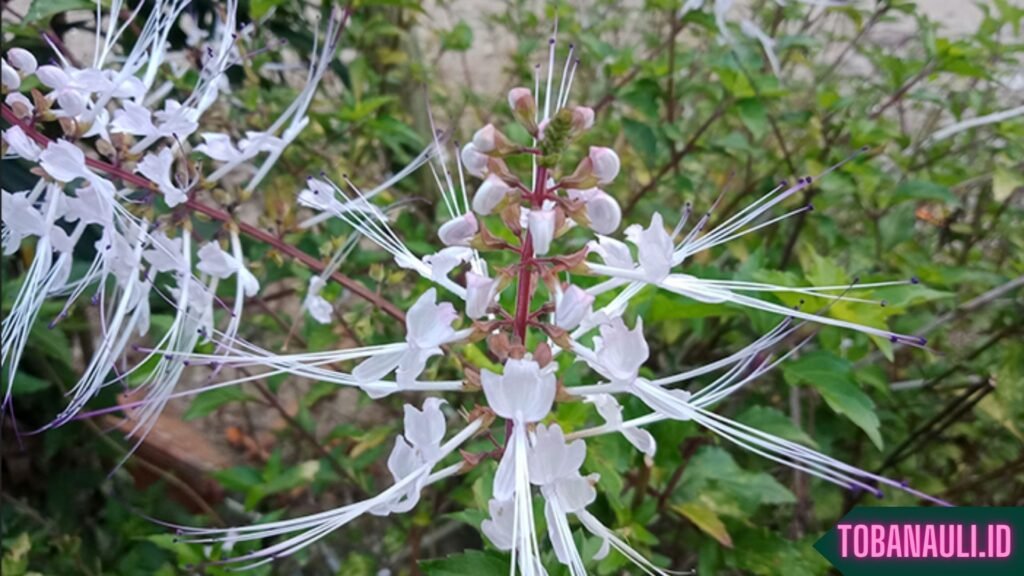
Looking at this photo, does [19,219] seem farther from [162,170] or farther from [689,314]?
[689,314]

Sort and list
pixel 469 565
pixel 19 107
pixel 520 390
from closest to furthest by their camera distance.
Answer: pixel 520 390
pixel 469 565
pixel 19 107

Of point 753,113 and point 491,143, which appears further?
point 753,113

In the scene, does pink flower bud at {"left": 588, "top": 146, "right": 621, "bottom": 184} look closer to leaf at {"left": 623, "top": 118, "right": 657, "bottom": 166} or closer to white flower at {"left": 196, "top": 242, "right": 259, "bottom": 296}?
white flower at {"left": 196, "top": 242, "right": 259, "bottom": 296}

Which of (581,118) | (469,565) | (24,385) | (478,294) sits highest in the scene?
(581,118)

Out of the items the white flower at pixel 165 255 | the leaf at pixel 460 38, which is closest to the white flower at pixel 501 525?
the white flower at pixel 165 255

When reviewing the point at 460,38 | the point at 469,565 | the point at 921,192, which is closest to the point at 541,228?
the point at 469,565

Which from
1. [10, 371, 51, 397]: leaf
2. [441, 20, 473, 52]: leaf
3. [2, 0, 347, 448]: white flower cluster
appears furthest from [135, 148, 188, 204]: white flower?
[441, 20, 473, 52]: leaf
